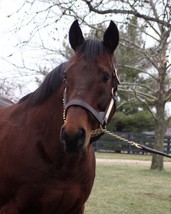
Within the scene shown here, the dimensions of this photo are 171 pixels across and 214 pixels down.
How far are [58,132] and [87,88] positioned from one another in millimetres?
582

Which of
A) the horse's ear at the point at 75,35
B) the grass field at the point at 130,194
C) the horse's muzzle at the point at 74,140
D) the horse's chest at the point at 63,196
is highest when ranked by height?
the horse's ear at the point at 75,35

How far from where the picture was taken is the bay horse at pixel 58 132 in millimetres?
2631

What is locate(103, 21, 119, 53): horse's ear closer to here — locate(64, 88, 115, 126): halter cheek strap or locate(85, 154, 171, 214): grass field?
locate(64, 88, 115, 126): halter cheek strap

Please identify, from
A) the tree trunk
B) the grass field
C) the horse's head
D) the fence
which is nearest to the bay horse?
the horse's head

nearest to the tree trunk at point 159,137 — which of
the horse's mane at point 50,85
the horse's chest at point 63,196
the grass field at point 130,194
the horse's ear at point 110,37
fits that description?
the grass field at point 130,194

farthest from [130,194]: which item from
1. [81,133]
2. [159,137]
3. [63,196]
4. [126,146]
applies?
[126,146]

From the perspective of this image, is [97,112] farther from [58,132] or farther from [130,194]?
[130,194]

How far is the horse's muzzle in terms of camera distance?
2.37 metres

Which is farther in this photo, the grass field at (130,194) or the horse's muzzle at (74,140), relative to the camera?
the grass field at (130,194)

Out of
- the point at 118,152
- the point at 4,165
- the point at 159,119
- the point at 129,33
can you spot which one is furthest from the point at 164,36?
the point at 118,152

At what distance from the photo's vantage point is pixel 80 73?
8.68 ft

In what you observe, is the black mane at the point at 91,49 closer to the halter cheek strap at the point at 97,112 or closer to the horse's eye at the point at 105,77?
the horse's eye at the point at 105,77

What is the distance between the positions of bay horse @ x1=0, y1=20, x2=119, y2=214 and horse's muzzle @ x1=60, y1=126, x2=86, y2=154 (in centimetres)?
3

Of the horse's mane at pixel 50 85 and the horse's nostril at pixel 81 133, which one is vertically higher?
the horse's mane at pixel 50 85
